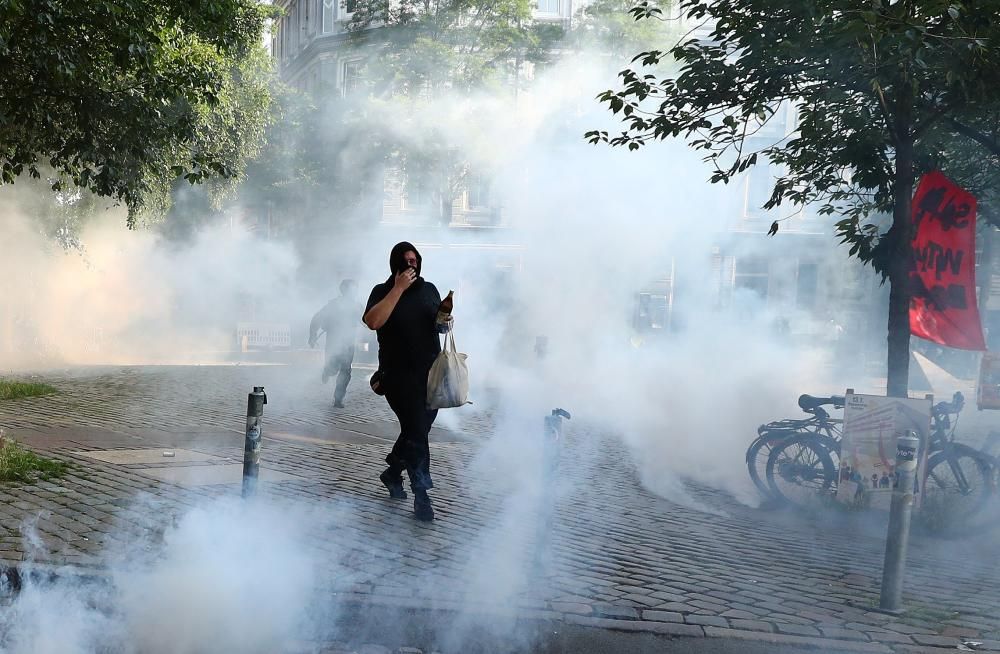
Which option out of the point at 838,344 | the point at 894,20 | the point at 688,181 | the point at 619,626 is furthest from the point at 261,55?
the point at 619,626

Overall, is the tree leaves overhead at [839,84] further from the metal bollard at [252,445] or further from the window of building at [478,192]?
the window of building at [478,192]

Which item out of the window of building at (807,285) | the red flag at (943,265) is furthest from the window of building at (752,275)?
the red flag at (943,265)

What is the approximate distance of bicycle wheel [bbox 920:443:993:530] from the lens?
23.1ft

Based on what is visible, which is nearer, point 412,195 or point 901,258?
point 901,258

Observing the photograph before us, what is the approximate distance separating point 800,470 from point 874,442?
0.74m

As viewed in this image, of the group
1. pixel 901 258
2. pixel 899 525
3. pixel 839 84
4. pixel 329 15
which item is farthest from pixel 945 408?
pixel 329 15

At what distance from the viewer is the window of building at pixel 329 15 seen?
38.4 metres

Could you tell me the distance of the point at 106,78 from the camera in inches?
361

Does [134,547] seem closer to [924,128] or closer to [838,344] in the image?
[924,128]

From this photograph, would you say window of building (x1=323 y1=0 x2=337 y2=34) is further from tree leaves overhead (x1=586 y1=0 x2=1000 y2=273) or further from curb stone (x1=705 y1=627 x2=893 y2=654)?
curb stone (x1=705 y1=627 x2=893 y2=654)

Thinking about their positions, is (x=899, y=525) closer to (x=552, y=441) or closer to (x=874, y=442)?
(x=552, y=441)

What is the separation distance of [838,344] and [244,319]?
17115 millimetres

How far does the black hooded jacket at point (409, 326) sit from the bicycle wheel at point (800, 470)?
3.05 meters

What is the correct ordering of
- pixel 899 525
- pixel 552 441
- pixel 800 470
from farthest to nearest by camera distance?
1. pixel 800 470
2. pixel 552 441
3. pixel 899 525
